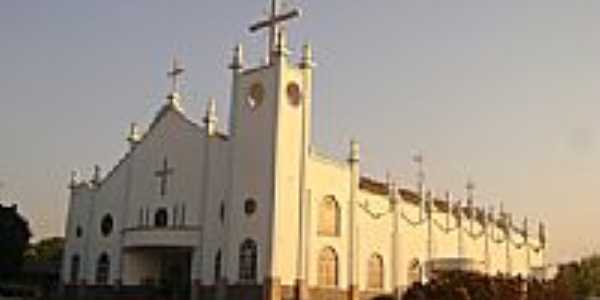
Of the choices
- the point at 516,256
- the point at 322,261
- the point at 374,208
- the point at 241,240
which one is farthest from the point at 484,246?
the point at 241,240

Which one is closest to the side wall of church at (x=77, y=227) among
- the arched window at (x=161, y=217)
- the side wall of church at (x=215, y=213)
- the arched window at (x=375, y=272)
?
the arched window at (x=161, y=217)

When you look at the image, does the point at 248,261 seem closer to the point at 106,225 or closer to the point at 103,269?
the point at 103,269

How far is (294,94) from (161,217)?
11255 millimetres

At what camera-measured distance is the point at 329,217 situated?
4766 centimetres

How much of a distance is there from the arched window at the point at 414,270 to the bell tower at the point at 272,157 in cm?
1269

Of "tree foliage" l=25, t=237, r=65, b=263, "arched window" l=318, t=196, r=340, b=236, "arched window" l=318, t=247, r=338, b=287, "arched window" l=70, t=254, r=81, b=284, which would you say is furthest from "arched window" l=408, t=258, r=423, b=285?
"tree foliage" l=25, t=237, r=65, b=263

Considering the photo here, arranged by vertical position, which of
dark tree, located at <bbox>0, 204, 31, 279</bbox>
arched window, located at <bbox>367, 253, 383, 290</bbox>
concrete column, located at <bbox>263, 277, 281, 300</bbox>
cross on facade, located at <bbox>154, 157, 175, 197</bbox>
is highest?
cross on facade, located at <bbox>154, 157, 175, 197</bbox>

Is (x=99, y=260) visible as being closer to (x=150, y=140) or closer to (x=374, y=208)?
(x=150, y=140)

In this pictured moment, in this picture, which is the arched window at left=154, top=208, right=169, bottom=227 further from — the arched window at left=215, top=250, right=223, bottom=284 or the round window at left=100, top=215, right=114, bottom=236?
the arched window at left=215, top=250, right=223, bottom=284

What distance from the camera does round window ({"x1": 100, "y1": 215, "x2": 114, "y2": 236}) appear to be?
178 ft

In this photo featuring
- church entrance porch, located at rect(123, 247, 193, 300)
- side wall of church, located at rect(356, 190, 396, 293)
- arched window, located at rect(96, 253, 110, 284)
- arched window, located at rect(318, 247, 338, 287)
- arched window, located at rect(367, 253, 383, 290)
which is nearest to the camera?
arched window, located at rect(318, 247, 338, 287)

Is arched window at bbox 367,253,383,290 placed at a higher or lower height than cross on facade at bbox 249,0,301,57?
lower

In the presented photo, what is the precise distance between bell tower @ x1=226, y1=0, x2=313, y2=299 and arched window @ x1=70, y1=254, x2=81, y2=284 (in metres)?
15.0

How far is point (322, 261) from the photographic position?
154 ft
